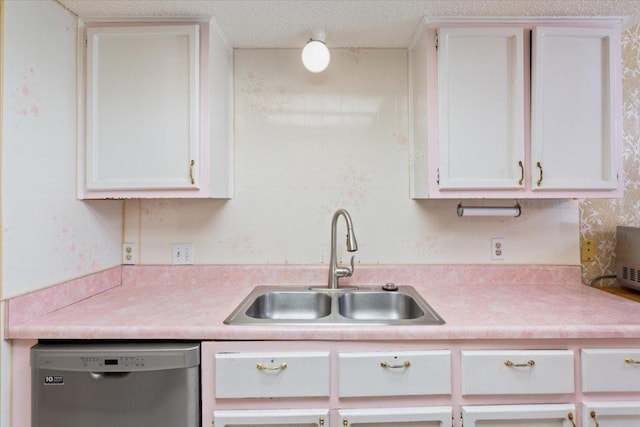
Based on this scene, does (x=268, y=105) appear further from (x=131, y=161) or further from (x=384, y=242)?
(x=384, y=242)

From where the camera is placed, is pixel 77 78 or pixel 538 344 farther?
pixel 77 78

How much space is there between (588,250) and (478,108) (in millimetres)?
1012

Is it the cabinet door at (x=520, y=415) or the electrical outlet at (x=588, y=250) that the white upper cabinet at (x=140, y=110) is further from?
the electrical outlet at (x=588, y=250)

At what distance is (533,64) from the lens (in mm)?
1507

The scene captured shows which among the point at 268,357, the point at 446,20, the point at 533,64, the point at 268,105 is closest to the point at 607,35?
the point at 533,64

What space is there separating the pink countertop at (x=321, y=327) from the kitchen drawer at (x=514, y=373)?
0.07 meters

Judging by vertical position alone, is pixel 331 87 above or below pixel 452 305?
above

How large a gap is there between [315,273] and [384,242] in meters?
0.39

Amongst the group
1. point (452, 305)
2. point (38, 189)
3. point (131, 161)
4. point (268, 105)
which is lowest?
point (452, 305)

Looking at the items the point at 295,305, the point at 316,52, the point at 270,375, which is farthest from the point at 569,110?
the point at 270,375

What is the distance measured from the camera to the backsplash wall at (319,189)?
1.84 metres

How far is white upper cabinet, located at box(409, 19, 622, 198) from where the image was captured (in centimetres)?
150

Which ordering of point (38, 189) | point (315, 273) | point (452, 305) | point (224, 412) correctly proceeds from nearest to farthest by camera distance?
point (224, 412)
point (38, 189)
point (452, 305)
point (315, 273)

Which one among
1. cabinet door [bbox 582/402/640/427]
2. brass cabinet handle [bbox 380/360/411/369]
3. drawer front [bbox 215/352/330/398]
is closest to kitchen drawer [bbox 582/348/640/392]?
cabinet door [bbox 582/402/640/427]
